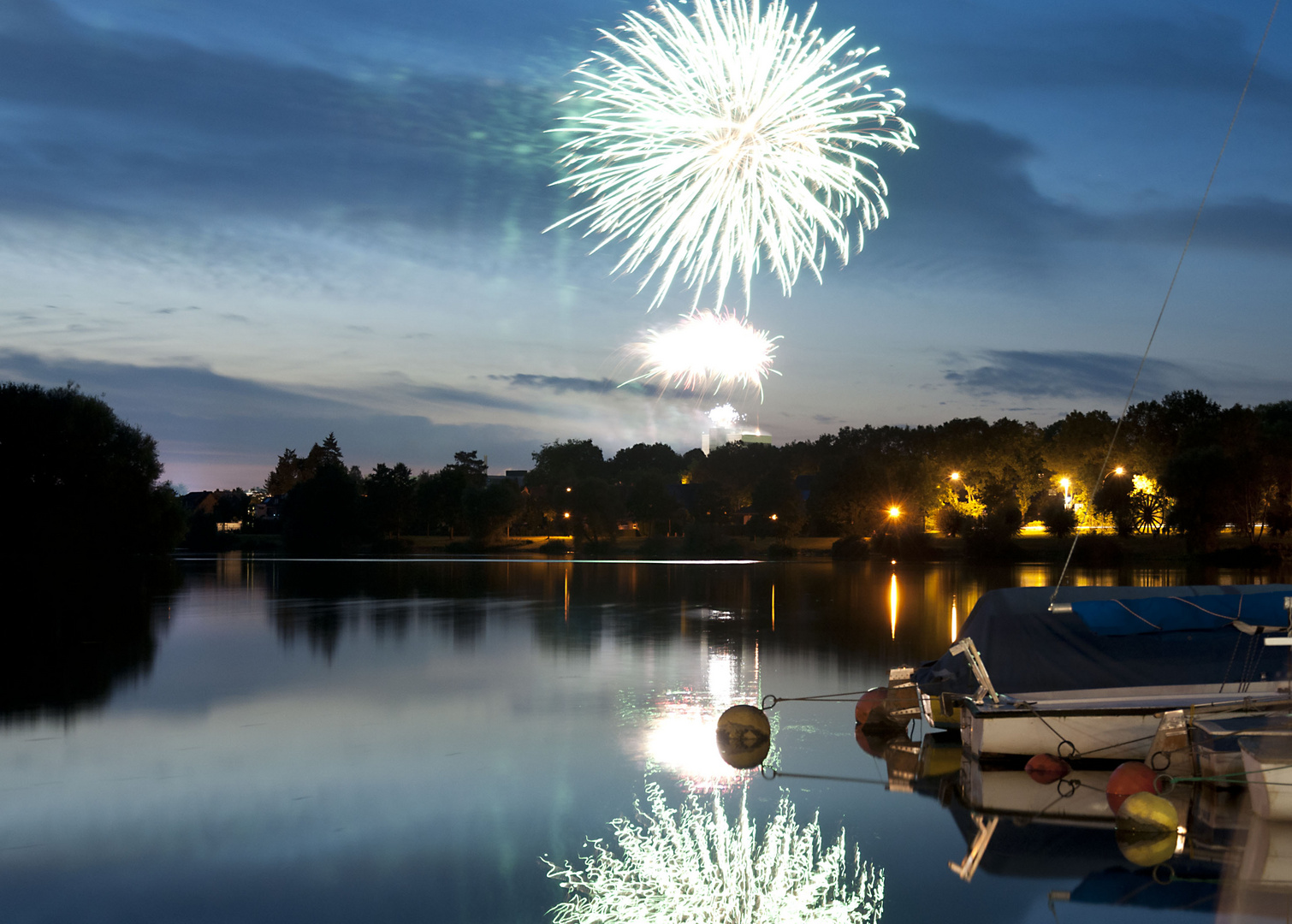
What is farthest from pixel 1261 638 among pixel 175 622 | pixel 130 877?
pixel 175 622

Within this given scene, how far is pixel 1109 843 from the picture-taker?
390 inches

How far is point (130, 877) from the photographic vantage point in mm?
8977

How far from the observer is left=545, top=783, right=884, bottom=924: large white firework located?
811 centimetres

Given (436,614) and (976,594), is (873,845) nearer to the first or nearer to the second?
(436,614)

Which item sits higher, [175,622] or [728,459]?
[728,459]

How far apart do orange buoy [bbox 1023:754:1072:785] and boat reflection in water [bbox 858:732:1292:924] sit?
9 cm

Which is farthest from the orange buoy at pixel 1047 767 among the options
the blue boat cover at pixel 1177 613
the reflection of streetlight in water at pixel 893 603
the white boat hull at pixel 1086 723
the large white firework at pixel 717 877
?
the reflection of streetlight in water at pixel 893 603

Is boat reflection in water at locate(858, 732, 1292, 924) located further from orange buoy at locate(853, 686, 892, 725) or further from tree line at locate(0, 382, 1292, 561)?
tree line at locate(0, 382, 1292, 561)

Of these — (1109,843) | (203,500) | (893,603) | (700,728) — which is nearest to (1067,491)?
(893,603)

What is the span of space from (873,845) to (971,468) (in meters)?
90.3

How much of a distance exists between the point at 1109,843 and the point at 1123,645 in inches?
166

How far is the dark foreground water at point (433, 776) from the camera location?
8.67 meters

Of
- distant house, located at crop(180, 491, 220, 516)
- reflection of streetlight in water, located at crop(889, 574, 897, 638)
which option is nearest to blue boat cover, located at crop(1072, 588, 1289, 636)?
reflection of streetlight in water, located at crop(889, 574, 897, 638)

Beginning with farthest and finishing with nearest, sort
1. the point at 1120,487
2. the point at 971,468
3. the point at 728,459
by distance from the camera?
the point at 728,459 < the point at 971,468 < the point at 1120,487
